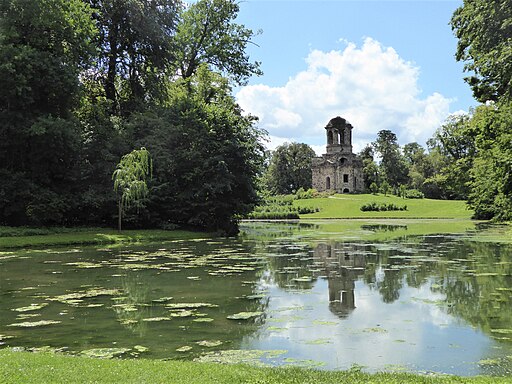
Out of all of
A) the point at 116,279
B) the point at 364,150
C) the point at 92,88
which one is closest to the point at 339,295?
the point at 116,279

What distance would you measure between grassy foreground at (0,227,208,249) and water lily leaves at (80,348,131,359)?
16.5 m

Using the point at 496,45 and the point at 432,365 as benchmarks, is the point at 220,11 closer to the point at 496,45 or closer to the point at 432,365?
the point at 496,45

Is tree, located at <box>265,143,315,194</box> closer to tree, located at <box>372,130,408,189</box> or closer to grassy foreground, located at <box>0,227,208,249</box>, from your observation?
tree, located at <box>372,130,408,189</box>

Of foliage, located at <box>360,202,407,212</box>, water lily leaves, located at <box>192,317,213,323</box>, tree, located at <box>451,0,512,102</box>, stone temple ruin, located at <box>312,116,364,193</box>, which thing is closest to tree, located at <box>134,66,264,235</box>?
tree, located at <box>451,0,512,102</box>

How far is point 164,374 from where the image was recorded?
18.2 ft

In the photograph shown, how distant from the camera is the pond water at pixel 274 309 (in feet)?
23.3

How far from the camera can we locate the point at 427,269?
1558 cm

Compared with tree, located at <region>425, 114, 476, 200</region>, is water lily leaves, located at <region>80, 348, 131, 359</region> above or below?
below

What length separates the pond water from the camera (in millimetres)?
7098

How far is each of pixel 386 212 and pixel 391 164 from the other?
45051mm

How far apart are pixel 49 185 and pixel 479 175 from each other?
121 feet

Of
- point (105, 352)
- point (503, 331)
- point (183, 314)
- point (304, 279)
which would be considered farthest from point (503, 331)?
point (304, 279)

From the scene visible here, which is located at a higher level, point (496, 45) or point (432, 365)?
point (496, 45)

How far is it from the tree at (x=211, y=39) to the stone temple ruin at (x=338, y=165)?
5016 cm
